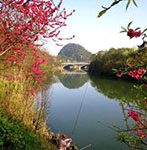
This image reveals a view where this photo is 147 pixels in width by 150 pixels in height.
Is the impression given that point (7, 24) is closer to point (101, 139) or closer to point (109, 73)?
point (101, 139)

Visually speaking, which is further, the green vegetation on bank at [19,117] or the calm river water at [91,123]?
the calm river water at [91,123]

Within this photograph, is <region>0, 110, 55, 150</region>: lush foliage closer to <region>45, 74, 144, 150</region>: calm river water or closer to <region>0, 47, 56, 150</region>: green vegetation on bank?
<region>0, 47, 56, 150</region>: green vegetation on bank

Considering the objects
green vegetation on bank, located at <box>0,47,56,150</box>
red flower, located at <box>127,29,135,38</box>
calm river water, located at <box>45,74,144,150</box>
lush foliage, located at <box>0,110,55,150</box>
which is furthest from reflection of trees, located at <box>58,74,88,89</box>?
red flower, located at <box>127,29,135,38</box>

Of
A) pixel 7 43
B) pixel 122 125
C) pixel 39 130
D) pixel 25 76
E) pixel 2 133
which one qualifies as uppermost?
pixel 7 43

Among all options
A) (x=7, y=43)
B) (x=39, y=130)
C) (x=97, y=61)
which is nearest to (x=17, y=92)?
(x=39, y=130)

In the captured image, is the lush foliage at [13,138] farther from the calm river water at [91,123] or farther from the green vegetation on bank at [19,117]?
the calm river water at [91,123]

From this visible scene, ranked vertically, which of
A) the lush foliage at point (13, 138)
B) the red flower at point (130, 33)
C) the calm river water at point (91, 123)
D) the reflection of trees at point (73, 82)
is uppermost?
the red flower at point (130, 33)

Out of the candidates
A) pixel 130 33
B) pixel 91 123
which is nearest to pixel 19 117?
pixel 130 33

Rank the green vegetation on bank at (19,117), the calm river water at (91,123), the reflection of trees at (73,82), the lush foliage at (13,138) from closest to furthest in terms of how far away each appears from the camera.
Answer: the lush foliage at (13,138)
the green vegetation on bank at (19,117)
the calm river water at (91,123)
the reflection of trees at (73,82)

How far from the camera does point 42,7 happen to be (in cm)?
809

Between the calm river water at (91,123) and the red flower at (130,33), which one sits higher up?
the red flower at (130,33)

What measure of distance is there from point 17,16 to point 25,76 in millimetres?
5875

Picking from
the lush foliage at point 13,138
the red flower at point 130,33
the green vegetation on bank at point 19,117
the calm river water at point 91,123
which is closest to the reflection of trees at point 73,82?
the calm river water at point 91,123

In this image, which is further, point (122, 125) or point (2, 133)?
point (122, 125)
